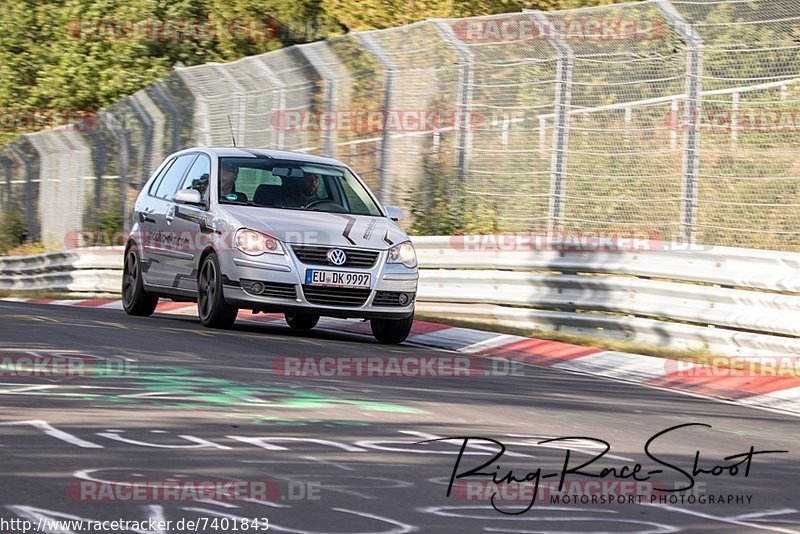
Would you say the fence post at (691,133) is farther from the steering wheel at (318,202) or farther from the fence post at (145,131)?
the fence post at (145,131)

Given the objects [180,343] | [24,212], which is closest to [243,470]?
[180,343]

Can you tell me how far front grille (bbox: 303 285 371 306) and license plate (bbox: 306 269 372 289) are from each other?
37 millimetres

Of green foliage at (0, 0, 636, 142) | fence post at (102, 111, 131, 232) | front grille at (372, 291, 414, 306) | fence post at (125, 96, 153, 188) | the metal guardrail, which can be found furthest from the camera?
green foliage at (0, 0, 636, 142)

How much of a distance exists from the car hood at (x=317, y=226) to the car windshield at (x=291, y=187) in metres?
0.27

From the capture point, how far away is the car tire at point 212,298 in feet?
44.0

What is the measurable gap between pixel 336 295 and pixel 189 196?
175cm

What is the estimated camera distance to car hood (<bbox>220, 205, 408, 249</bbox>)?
13156 mm

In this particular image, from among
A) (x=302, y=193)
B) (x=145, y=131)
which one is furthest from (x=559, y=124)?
(x=145, y=131)

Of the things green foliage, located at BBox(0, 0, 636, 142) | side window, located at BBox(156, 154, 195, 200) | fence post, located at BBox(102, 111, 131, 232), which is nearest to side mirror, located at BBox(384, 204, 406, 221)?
side window, located at BBox(156, 154, 195, 200)

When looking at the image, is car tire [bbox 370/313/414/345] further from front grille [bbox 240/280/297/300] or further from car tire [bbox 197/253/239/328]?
car tire [bbox 197/253/239/328]

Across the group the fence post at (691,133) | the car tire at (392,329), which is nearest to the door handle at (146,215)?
the car tire at (392,329)

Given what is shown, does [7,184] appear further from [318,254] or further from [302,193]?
[318,254]

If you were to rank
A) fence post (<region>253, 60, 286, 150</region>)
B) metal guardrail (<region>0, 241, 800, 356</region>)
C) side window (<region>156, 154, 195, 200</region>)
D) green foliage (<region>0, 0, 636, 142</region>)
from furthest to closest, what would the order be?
green foliage (<region>0, 0, 636, 142</region>) < fence post (<region>253, 60, 286, 150</region>) < side window (<region>156, 154, 195, 200</region>) < metal guardrail (<region>0, 241, 800, 356</region>)

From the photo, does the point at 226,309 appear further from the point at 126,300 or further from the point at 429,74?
the point at 429,74
